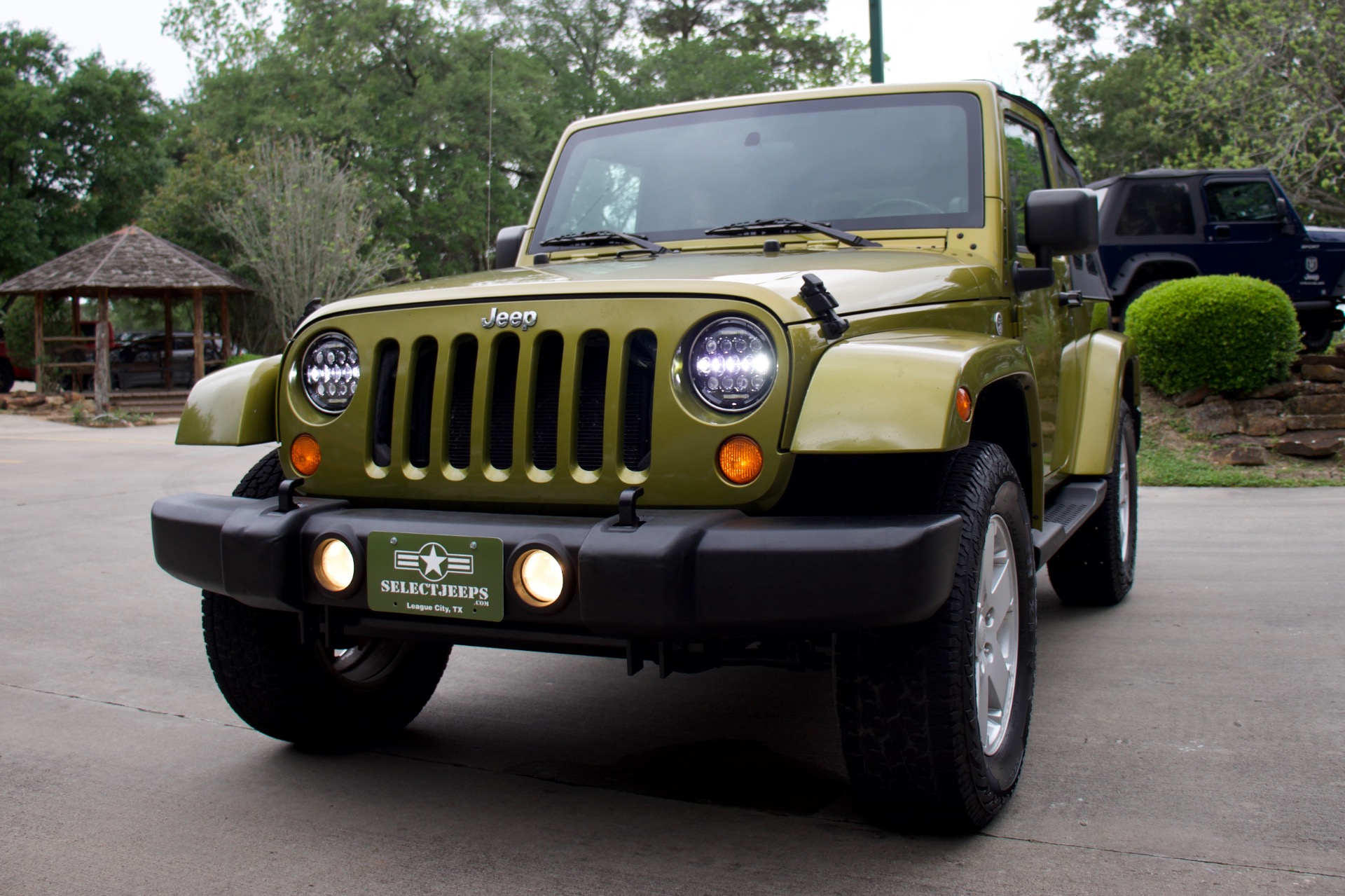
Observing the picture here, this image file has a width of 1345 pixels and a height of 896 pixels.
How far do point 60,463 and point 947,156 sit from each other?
12.0 meters

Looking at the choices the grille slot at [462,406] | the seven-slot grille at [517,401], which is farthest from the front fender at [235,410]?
the grille slot at [462,406]

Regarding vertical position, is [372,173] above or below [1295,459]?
above

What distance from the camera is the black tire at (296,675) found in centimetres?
345

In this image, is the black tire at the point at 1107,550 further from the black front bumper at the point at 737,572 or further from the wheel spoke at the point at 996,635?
Result: the black front bumper at the point at 737,572

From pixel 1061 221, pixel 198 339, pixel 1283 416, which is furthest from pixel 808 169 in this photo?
pixel 198 339

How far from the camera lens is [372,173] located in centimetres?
3831

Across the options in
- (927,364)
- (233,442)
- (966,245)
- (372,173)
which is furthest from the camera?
(372,173)

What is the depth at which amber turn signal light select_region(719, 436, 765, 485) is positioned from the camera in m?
2.74

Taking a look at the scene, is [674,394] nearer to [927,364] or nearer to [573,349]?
[573,349]

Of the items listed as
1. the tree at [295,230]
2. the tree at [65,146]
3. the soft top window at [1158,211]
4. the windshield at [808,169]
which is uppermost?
the tree at [65,146]

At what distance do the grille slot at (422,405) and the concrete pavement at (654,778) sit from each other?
943 mm

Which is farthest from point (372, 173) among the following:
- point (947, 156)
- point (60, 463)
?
point (947, 156)

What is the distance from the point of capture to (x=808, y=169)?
4090 millimetres

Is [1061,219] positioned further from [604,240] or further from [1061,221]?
[604,240]
